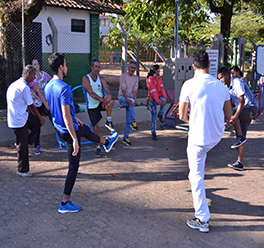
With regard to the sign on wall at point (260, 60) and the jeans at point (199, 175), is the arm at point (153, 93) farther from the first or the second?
A: the sign on wall at point (260, 60)

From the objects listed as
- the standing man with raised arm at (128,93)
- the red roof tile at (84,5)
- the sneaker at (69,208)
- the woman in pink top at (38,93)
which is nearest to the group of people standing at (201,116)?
the sneaker at (69,208)

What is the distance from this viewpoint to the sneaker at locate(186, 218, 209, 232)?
13.5ft

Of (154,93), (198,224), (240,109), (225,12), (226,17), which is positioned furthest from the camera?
(226,17)

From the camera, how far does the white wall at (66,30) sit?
44.9 feet

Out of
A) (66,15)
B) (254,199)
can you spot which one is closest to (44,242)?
(254,199)

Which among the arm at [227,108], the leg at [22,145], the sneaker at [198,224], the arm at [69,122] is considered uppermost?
the arm at [227,108]

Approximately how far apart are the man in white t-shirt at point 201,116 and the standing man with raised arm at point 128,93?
13.1 feet

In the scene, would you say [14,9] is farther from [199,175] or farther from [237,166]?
[199,175]

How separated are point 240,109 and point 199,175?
2402mm

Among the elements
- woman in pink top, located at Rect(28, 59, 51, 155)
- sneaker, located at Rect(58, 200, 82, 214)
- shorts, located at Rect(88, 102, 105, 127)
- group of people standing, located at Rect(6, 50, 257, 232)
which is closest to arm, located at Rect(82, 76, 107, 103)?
shorts, located at Rect(88, 102, 105, 127)

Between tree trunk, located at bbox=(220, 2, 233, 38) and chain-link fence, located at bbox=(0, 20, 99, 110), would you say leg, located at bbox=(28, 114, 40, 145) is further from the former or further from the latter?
tree trunk, located at bbox=(220, 2, 233, 38)

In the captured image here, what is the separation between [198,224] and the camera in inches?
164

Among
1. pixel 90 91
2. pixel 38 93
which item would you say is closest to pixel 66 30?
pixel 38 93

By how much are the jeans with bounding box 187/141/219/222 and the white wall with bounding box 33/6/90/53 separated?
10531mm
